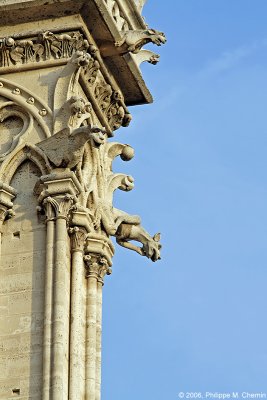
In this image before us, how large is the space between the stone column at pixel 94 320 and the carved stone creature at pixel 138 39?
3.31 m

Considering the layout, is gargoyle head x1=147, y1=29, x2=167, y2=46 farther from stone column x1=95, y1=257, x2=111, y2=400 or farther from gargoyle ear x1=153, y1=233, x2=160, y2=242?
stone column x1=95, y1=257, x2=111, y2=400

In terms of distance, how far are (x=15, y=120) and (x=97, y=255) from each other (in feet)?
7.58

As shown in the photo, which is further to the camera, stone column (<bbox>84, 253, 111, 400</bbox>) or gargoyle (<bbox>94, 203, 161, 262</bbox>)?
gargoyle (<bbox>94, 203, 161, 262</bbox>)

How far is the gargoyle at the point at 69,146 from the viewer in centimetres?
2672

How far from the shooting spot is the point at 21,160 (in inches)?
1072

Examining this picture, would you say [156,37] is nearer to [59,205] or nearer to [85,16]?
[85,16]

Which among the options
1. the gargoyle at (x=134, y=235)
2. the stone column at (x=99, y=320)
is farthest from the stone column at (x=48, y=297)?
the gargoyle at (x=134, y=235)

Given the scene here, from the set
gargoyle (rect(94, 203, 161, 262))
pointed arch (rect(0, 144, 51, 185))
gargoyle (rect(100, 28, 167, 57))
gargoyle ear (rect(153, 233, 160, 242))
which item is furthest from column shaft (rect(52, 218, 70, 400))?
gargoyle (rect(100, 28, 167, 57))

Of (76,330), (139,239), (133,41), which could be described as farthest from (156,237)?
(76,330)

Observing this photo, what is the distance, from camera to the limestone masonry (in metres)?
25.7

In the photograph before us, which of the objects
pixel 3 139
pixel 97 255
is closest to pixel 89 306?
pixel 97 255

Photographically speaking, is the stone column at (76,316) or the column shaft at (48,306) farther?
the stone column at (76,316)

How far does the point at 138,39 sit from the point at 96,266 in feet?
11.8

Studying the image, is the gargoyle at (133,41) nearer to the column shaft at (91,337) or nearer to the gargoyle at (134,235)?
the gargoyle at (134,235)
